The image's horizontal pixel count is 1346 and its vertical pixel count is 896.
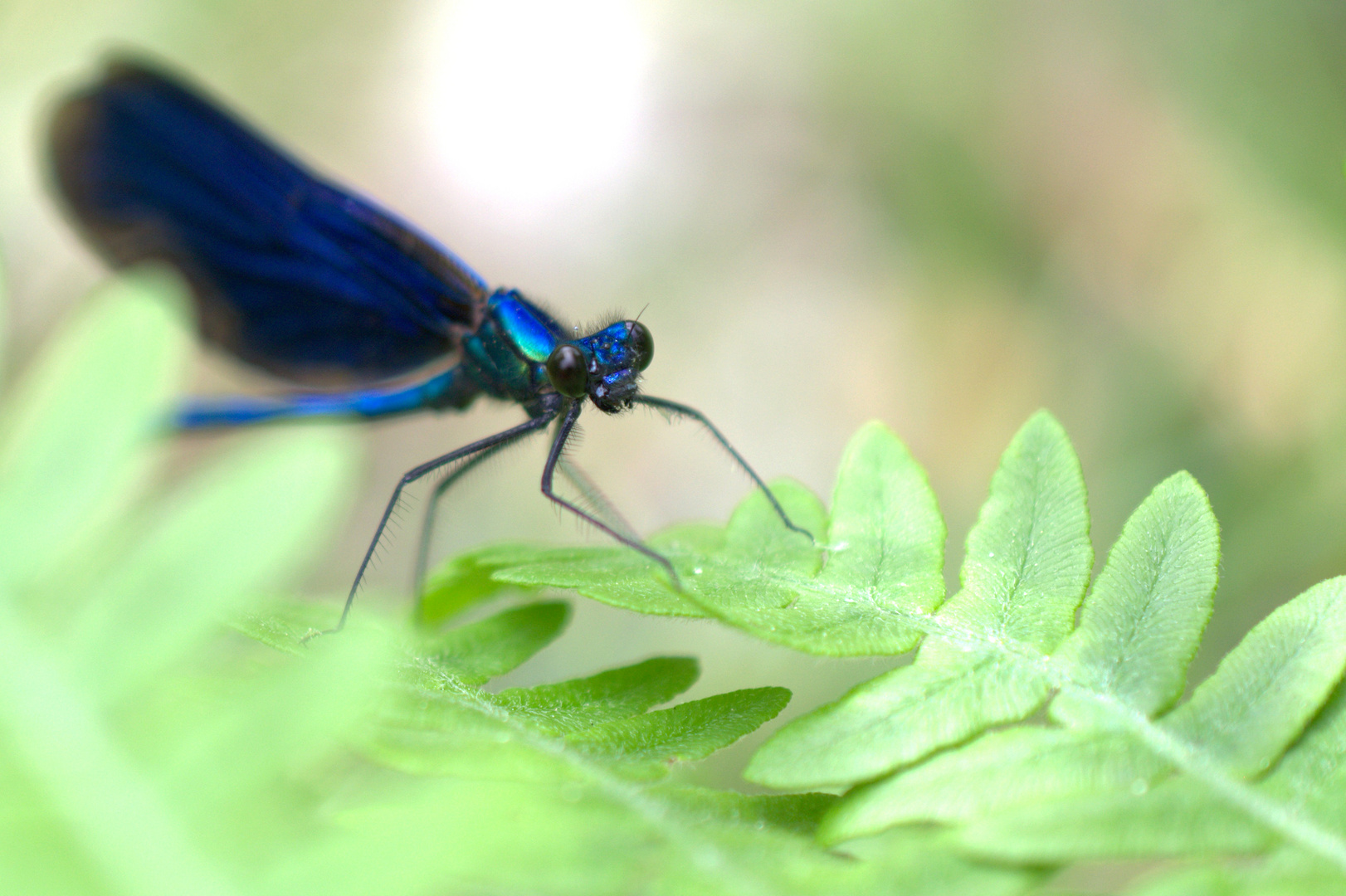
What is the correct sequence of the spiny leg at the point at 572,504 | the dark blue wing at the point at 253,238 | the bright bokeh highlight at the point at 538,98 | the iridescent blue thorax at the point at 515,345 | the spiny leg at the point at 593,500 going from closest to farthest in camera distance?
the spiny leg at the point at 572,504 < the spiny leg at the point at 593,500 < the iridescent blue thorax at the point at 515,345 < the dark blue wing at the point at 253,238 < the bright bokeh highlight at the point at 538,98

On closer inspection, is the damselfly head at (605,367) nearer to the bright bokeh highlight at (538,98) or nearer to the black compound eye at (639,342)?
the black compound eye at (639,342)

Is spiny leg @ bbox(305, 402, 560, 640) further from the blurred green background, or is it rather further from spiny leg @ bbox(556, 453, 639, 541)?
the blurred green background

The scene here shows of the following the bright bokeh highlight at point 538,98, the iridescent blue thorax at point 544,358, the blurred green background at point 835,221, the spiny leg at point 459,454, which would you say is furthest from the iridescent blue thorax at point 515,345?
the bright bokeh highlight at point 538,98

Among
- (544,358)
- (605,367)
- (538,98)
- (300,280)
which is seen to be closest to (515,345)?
(544,358)

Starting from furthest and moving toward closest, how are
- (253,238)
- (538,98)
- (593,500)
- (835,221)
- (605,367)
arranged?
(538,98)
(835,221)
(253,238)
(605,367)
(593,500)

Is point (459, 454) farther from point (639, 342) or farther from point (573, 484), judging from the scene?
point (639, 342)

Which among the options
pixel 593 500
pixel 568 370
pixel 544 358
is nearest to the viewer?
pixel 593 500
